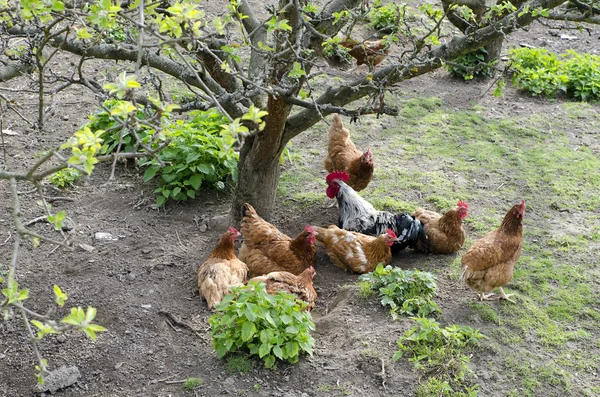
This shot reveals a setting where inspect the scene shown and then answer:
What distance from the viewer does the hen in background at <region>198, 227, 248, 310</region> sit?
562 centimetres

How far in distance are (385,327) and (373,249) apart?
48.6 inches

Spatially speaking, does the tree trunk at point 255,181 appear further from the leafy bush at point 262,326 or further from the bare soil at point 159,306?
the leafy bush at point 262,326

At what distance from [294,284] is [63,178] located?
3.28m

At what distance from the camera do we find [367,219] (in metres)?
6.84

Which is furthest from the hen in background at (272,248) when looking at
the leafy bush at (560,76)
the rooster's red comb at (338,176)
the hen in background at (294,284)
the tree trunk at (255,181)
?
the leafy bush at (560,76)

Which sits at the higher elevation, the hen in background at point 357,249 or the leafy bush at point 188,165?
the leafy bush at point 188,165

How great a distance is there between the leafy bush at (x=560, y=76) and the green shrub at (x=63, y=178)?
7.01m

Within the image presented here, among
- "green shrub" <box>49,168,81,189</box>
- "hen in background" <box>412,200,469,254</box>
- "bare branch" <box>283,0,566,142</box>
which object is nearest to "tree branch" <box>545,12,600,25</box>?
"bare branch" <box>283,0,566,142</box>

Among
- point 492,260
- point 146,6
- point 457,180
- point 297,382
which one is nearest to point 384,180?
point 457,180

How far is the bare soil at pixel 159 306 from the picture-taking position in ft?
15.3

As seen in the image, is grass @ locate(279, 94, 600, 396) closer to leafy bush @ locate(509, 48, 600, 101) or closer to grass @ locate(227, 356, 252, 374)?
leafy bush @ locate(509, 48, 600, 101)

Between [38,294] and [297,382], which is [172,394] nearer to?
[297,382]

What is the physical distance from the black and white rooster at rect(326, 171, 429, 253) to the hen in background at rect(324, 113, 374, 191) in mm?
322

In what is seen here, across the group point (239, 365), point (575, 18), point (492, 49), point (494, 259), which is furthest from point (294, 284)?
point (492, 49)
